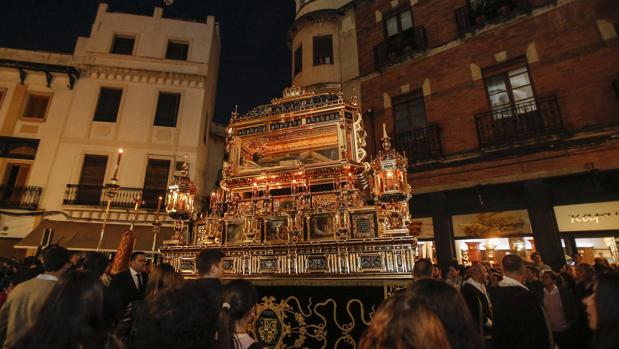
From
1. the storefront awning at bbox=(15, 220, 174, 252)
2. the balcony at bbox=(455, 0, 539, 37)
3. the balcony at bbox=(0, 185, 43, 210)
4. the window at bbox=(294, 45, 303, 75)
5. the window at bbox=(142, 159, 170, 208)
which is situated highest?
the window at bbox=(294, 45, 303, 75)

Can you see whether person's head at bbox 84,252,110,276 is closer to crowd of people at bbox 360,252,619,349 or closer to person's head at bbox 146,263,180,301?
person's head at bbox 146,263,180,301

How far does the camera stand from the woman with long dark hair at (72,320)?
139 centimetres

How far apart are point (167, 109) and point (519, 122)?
16177mm

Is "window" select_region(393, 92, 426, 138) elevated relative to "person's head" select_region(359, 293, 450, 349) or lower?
elevated

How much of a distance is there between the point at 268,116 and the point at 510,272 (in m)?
4.83

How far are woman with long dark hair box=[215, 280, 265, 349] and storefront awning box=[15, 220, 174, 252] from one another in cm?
1195

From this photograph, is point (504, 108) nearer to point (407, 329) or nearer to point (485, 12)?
point (485, 12)

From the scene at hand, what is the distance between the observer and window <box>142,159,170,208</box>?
14555 mm

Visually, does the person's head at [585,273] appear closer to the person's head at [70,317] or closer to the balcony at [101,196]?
the person's head at [70,317]

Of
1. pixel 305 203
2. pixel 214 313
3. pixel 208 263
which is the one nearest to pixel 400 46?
pixel 305 203

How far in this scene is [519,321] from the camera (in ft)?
9.97

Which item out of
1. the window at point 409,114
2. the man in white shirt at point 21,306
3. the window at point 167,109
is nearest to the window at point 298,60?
the window at point 409,114

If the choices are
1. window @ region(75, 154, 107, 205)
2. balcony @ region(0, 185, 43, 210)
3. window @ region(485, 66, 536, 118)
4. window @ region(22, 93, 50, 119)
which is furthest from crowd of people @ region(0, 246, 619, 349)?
window @ region(22, 93, 50, 119)

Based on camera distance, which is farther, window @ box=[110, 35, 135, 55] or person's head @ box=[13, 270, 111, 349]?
window @ box=[110, 35, 135, 55]
